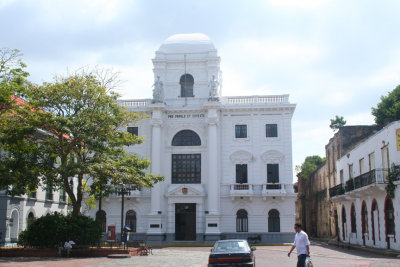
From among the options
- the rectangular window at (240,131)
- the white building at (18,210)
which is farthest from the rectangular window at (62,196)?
the rectangular window at (240,131)

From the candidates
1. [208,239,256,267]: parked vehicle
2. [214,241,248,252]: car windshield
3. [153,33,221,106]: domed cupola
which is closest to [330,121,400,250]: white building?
[214,241,248,252]: car windshield

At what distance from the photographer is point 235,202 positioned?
39.1 metres

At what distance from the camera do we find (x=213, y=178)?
127 ft

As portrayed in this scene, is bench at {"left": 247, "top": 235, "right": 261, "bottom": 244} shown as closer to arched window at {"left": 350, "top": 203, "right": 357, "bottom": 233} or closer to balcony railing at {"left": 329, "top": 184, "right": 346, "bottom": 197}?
balcony railing at {"left": 329, "top": 184, "right": 346, "bottom": 197}

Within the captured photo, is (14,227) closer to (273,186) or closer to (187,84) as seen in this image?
(187,84)

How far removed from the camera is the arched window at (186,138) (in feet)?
134

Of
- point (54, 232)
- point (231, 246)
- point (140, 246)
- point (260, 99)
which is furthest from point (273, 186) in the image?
point (231, 246)

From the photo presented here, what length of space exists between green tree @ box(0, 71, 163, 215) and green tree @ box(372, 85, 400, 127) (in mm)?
26708

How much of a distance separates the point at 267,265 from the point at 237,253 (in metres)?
5.32

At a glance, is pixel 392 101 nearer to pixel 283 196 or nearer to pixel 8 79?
pixel 283 196

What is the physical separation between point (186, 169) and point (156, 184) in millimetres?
3363

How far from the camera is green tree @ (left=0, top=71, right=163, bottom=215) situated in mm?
23141

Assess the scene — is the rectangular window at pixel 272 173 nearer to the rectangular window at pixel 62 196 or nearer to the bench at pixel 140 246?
the bench at pixel 140 246

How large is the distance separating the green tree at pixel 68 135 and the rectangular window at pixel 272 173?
16.4 metres
